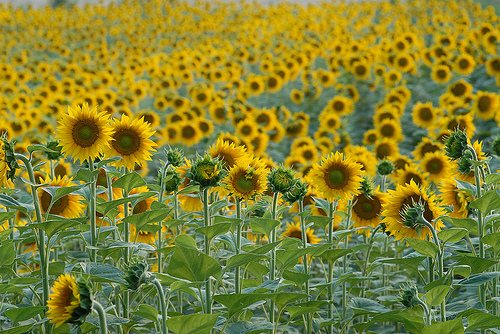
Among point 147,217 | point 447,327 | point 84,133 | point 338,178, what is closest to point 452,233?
point 447,327

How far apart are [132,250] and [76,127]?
610mm

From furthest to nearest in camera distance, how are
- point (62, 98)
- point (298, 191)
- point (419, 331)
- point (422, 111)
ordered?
point (62, 98) → point (422, 111) → point (298, 191) → point (419, 331)

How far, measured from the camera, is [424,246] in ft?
6.63

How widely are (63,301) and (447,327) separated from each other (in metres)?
1.24

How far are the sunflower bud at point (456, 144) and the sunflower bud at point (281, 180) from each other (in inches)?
31.2

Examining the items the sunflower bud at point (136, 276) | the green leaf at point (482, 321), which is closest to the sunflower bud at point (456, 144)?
the green leaf at point (482, 321)

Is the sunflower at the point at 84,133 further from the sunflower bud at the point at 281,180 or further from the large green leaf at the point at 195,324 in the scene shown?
the large green leaf at the point at 195,324

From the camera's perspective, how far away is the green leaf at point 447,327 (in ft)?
5.55

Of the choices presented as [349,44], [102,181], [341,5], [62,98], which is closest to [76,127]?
[102,181]

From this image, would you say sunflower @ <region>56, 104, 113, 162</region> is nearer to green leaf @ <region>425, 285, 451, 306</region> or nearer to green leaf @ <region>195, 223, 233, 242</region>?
green leaf @ <region>195, 223, 233, 242</region>

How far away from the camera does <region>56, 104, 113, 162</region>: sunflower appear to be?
2.22 meters

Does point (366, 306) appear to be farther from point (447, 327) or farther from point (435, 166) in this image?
point (435, 166)

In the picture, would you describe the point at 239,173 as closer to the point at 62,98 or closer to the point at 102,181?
the point at 102,181

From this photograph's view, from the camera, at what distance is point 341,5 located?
2027 cm
